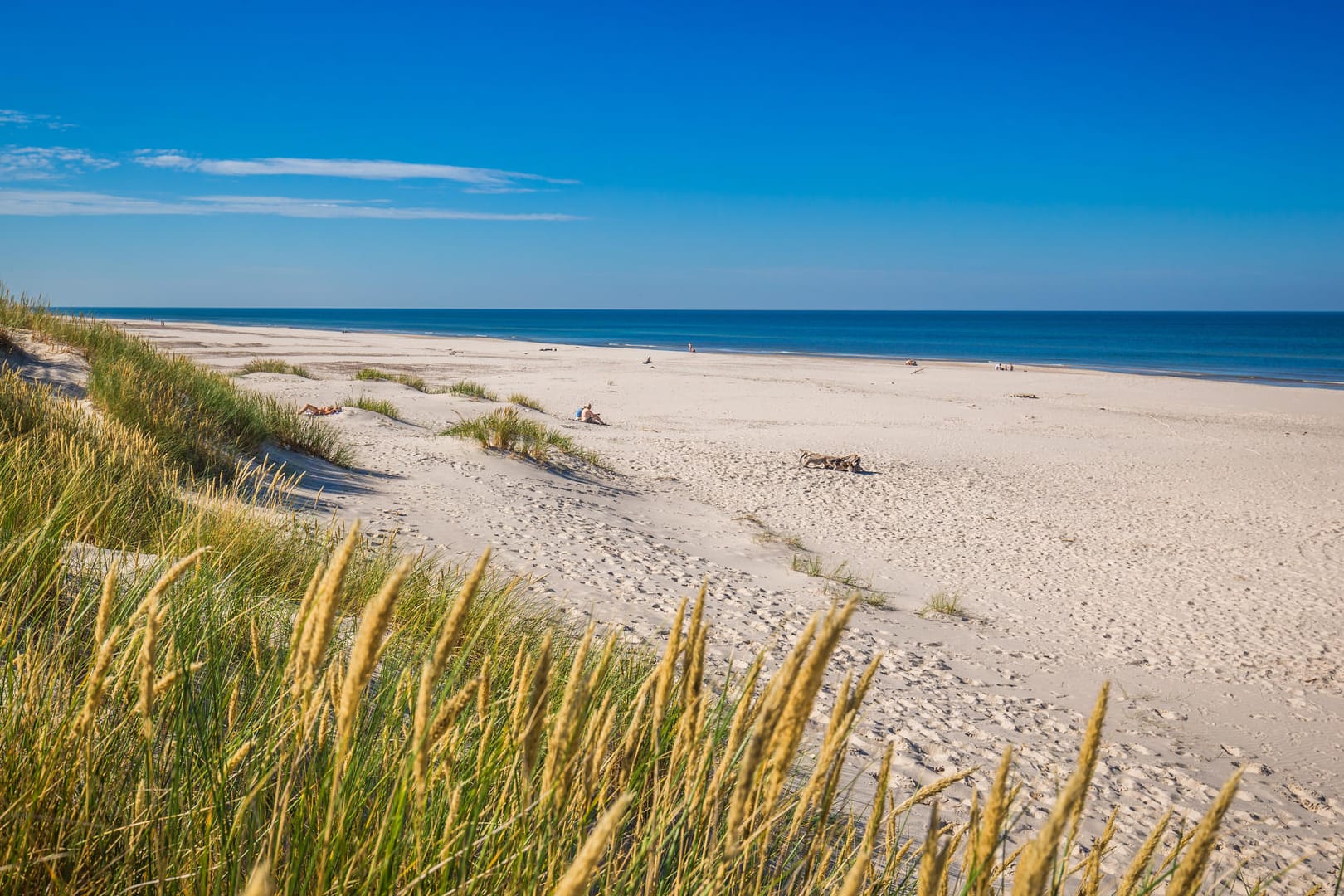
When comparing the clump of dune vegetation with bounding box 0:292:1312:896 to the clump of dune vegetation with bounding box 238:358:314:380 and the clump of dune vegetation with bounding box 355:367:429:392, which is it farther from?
the clump of dune vegetation with bounding box 238:358:314:380

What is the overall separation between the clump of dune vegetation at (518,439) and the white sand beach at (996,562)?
11.5 inches

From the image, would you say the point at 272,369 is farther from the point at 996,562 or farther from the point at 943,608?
the point at 943,608

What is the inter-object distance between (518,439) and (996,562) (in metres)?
6.27

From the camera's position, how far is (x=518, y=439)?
11.2 metres

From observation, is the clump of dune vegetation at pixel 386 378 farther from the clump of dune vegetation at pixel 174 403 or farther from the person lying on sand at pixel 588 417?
the clump of dune vegetation at pixel 174 403

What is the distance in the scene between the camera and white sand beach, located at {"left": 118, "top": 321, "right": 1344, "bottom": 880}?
4.81 metres

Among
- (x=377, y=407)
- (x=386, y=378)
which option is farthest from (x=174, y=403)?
(x=386, y=378)

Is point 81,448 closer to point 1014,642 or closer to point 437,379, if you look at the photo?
point 1014,642

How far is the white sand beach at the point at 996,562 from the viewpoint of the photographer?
4812 mm

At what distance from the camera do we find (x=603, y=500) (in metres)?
9.87

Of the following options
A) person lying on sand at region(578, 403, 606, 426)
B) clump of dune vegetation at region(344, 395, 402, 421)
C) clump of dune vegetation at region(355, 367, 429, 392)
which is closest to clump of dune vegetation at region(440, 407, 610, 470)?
clump of dune vegetation at region(344, 395, 402, 421)

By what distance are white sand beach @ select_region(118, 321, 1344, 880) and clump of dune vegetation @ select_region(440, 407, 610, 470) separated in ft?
0.96

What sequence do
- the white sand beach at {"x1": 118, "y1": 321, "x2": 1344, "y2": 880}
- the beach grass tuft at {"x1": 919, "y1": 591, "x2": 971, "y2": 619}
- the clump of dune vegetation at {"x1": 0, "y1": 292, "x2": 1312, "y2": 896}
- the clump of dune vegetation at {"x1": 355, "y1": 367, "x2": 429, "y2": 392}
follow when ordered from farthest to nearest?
the clump of dune vegetation at {"x1": 355, "y1": 367, "x2": 429, "y2": 392}, the beach grass tuft at {"x1": 919, "y1": 591, "x2": 971, "y2": 619}, the white sand beach at {"x1": 118, "y1": 321, "x2": 1344, "y2": 880}, the clump of dune vegetation at {"x1": 0, "y1": 292, "x2": 1312, "y2": 896}

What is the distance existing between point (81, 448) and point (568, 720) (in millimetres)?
5166
